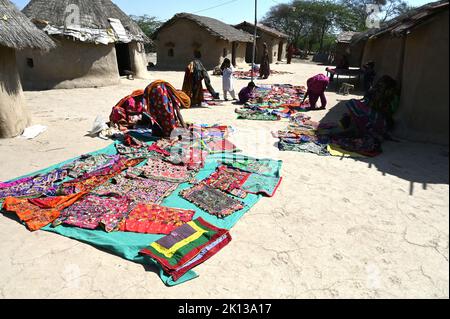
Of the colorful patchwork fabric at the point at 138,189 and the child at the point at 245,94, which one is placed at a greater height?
the child at the point at 245,94

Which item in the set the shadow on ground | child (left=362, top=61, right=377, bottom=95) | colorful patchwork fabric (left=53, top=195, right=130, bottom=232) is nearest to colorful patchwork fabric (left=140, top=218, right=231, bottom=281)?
colorful patchwork fabric (left=53, top=195, right=130, bottom=232)

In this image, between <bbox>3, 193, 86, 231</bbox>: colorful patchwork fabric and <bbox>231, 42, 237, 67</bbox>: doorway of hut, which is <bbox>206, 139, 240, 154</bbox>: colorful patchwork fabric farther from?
<bbox>231, 42, 237, 67</bbox>: doorway of hut

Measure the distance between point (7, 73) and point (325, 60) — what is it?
29.7m

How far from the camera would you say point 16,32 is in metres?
6.03

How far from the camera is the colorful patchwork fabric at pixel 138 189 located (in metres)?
3.87

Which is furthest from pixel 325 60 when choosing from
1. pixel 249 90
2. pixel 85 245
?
pixel 85 245

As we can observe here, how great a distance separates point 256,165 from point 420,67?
2.69 m

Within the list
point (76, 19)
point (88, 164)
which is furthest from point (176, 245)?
point (76, 19)

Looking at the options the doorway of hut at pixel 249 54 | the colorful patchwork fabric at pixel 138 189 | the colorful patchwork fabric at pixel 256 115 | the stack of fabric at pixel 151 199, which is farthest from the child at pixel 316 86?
the doorway of hut at pixel 249 54

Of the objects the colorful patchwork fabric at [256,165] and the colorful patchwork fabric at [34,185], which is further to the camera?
the colorful patchwork fabric at [256,165]

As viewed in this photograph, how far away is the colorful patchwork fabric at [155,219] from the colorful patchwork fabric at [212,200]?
25 centimetres

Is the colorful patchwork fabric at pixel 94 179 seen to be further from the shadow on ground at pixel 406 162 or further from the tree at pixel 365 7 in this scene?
the tree at pixel 365 7

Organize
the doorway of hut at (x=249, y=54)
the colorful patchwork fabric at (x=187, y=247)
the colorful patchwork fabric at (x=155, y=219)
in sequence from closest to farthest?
the colorful patchwork fabric at (x=187, y=247)
the colorful patchwork fabric at (x=155, y=219)
the doorway of hut at (x=249, y=54)
